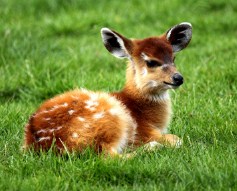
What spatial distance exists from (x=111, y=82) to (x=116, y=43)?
150 centimetres

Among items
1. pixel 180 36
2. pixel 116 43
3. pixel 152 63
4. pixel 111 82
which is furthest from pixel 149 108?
pixel 111 82

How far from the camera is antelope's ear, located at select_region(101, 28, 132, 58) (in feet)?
21.4

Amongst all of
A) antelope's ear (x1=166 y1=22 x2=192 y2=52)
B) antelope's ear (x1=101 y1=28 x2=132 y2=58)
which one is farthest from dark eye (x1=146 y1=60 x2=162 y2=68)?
antelope's ear (x1=166 y1=22 x2=192 y2=52)

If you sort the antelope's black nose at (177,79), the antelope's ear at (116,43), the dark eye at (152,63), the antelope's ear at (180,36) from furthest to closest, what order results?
the antelope's ear at (180,36), the antelope's ear at (116,43), the dark eye at (152,63), the antelope's black nose at (177,79)

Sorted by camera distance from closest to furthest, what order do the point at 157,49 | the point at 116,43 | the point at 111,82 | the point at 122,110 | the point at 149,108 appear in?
1. the point at 122,110
2. the point at 157,49
3. the point at 149,108
4. the point at 116,43
5. the point at 111,82

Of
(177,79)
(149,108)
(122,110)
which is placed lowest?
(149,108)

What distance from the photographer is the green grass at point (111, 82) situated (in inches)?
202

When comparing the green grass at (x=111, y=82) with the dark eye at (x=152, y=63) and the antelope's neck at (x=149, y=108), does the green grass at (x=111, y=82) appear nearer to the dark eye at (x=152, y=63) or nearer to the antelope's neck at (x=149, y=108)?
the antelope's neck at (x=149, y=108)

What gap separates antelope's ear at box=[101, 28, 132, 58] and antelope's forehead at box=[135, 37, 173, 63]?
0.22 meters

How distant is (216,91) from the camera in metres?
7.73

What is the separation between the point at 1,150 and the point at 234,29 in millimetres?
5897

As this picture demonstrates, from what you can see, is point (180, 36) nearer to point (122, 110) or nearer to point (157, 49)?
point (157, 49)

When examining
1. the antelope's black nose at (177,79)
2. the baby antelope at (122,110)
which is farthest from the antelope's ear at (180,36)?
the antelope's black nose at (177,79)

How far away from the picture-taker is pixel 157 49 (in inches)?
248
